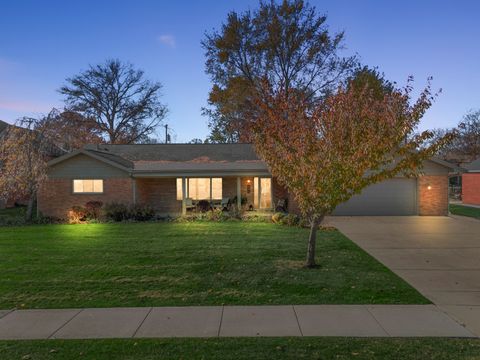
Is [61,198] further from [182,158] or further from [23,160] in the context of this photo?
[182,158]

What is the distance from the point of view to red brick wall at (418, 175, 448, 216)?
70.8 feet

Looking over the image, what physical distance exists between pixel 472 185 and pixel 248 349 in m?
31.5

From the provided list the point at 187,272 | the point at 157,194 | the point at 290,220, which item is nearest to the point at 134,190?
the point at 157,194

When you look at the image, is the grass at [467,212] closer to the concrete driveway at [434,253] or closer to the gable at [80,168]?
the concrete driveway at [434,253]

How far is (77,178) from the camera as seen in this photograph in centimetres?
2094

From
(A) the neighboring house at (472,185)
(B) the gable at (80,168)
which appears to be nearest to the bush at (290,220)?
(B) the gable at (80,168)

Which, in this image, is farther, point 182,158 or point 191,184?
point 182,158

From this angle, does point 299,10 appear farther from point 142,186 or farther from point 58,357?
point 58,357

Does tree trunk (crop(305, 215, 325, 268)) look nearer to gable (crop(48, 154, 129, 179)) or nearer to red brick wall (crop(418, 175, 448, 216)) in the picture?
gable (crop(48, 154, 129, 179))

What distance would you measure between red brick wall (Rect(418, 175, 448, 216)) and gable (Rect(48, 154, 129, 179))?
1552 centimetres

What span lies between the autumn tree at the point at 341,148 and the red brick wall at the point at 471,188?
25.0m

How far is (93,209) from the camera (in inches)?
787

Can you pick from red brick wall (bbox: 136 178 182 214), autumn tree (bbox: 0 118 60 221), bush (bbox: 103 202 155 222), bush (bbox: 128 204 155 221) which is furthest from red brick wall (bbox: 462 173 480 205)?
autumn tree (bbox: 0 118 60 221)

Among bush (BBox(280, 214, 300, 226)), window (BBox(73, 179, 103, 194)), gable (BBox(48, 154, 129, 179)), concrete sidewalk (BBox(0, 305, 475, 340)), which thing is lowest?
concrete sidewalk (BBox(0, 305, 475, 340))
